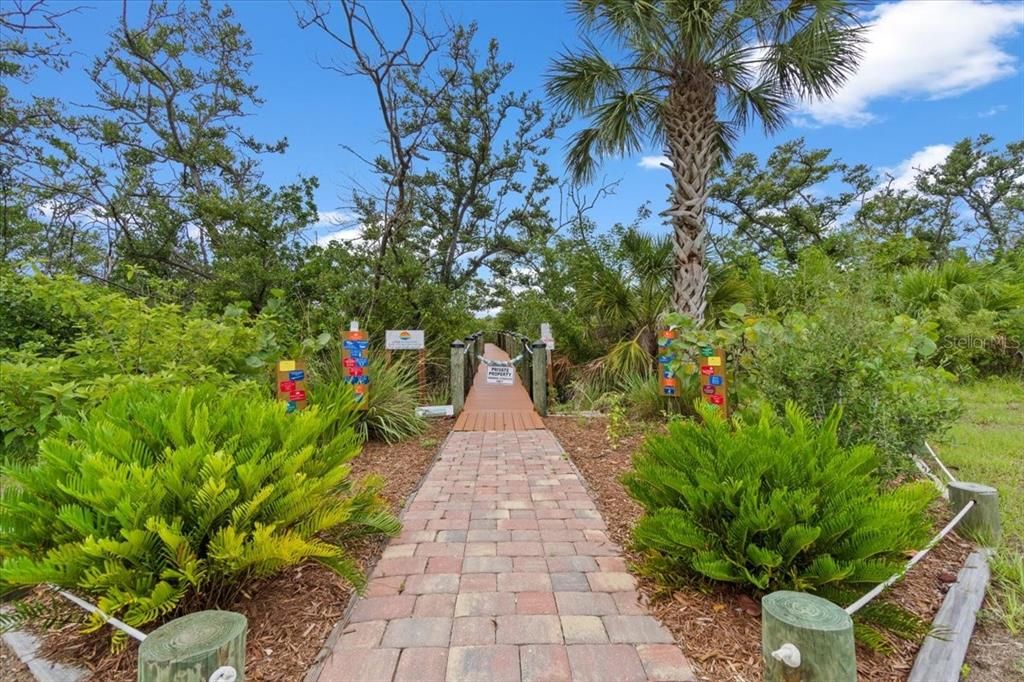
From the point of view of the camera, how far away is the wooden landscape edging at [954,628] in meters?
1.62

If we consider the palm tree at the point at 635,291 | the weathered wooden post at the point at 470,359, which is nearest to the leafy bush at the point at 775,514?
the palm tree at the point at 635,291

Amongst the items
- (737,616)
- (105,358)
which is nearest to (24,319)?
(105,358)

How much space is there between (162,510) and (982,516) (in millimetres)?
3890

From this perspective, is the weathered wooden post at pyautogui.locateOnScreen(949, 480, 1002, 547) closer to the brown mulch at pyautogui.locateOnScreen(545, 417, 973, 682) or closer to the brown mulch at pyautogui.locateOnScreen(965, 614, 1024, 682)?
the brown mulch at pyautogui.locateOnScreen(545, 417, 973, 682)

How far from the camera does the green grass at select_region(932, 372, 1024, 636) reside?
6.93 feet

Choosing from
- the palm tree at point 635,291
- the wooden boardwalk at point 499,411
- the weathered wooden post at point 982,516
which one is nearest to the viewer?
the weathered wooden post at point 982,516

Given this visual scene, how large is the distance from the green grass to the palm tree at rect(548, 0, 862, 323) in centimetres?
277

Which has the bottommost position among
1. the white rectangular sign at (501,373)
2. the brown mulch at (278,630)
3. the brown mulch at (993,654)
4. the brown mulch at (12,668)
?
the brown mulch at (993,654)

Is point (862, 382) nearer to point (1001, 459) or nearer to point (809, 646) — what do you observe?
point (1001, 459)

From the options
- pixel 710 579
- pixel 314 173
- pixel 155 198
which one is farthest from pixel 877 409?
pixel 155 198

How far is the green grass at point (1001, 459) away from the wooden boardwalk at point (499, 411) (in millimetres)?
3824

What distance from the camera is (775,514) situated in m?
1.84

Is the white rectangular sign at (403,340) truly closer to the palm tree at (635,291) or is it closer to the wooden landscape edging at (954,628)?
the palm tree at (635,291)

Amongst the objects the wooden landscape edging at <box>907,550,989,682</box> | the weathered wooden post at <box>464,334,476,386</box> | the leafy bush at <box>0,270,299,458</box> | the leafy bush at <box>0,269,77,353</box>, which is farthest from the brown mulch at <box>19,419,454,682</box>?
the weathered wooden post at <box>464,334,476,386</box>
